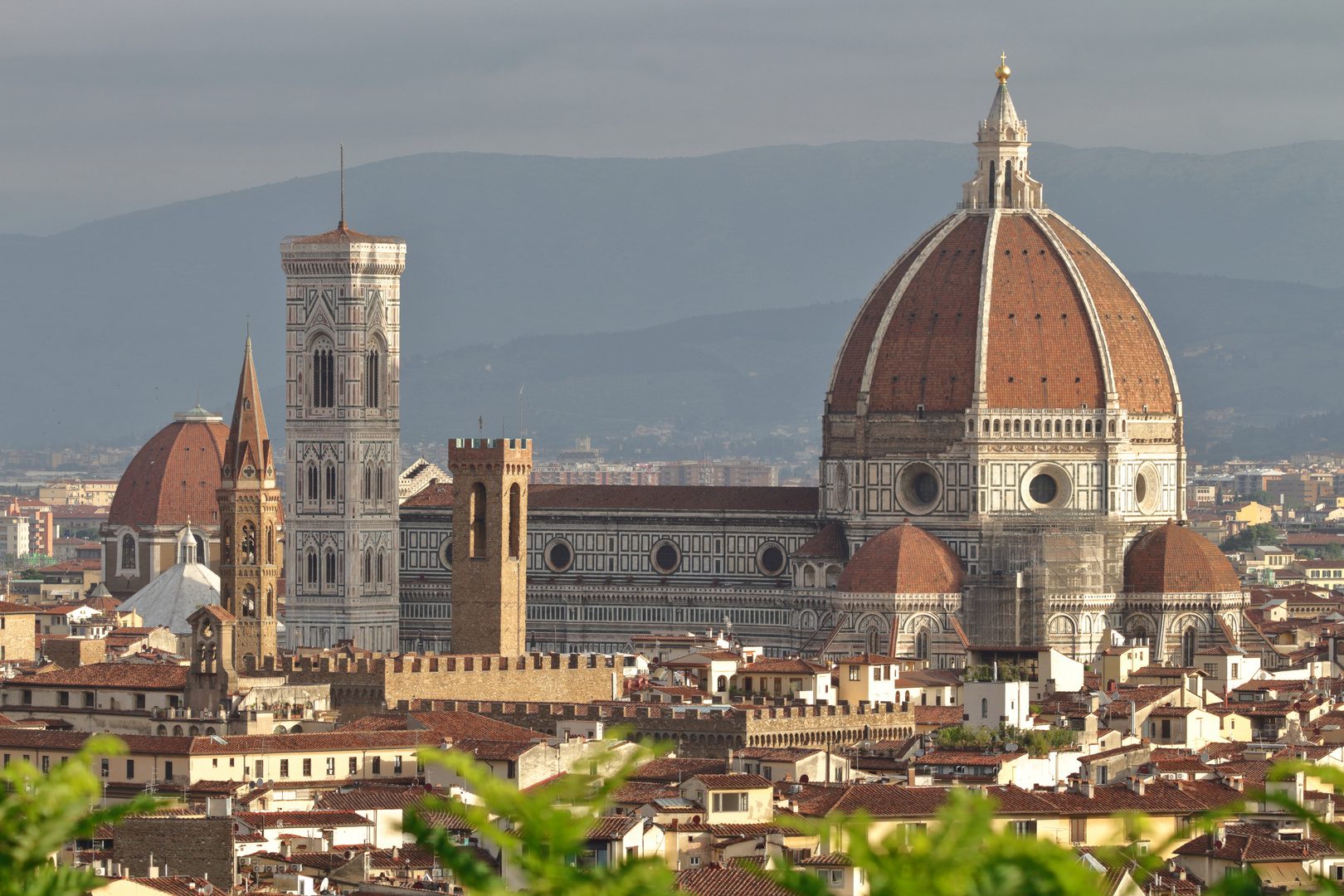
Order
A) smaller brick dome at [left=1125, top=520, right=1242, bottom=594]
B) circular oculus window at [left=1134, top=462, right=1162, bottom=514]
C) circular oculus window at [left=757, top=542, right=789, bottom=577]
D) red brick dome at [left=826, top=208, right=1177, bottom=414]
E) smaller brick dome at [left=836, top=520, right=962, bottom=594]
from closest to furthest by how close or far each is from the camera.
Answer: smaller brick dome at [left=836, top=520, right=962, bottom=594]
smaller brick dome at [left=1125, top=520, right=1242, bottom=594]
red brick dome at [left=826, top=208, right=1177, bottom=414]
circular oculus window at [left=1134, top=462, right=1162, bottom=514]
circular oculus window at [left=757, top=542, right=789, bottom=577]

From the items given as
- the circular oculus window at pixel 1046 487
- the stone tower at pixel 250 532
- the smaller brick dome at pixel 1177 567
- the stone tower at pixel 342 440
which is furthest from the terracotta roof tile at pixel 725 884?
the stone tower at pixel 342 440

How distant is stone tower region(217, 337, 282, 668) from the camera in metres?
78.3

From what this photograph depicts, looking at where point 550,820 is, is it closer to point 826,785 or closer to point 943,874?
point 943,874

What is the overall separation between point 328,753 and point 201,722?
7248mm

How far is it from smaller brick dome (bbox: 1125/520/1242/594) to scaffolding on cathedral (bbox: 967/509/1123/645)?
50 centimetres

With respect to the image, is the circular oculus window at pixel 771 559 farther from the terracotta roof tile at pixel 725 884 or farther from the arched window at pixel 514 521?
the terracotta roof tile at pixel 725 884

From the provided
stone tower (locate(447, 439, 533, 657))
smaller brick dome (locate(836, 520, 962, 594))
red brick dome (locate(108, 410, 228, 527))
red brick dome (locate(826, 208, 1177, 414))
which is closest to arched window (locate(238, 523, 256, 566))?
stone tower (locate(447, 439, 533, 657))

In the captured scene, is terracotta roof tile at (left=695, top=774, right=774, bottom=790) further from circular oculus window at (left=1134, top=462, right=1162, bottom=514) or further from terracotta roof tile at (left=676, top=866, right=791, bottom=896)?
circular oculus window at (left=1134, top=462, right=1162, bottom=514)

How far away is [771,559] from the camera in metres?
105

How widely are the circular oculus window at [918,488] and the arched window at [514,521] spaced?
2137 cm

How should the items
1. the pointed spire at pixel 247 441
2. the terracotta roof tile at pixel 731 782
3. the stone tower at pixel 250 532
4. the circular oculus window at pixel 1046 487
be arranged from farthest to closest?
the circular oculus window at pixel 1046 487 < the pointed spire at pixel 247 441 < the stone tower at pixel 250 532 < the terracotta roof tile at pixel 731 782

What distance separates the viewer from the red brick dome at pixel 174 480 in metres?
139

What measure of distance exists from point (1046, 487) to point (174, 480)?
167ft

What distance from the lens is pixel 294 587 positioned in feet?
351
